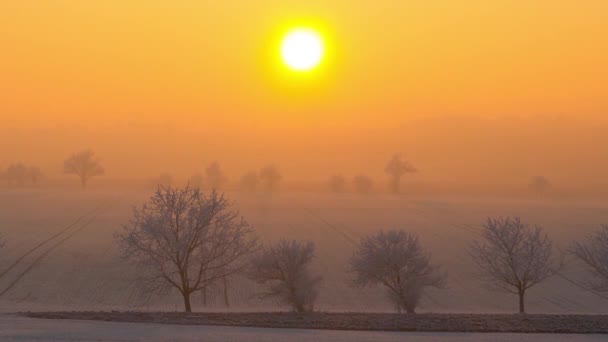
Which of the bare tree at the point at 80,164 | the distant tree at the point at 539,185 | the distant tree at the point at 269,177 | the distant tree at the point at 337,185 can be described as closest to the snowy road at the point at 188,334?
the distant tree at the point at 337,185

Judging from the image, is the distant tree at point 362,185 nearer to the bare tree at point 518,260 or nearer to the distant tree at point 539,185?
the distant tree at point 539,185

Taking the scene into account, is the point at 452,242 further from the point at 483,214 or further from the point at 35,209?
the point at 35,209

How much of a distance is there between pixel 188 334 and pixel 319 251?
38006 mm

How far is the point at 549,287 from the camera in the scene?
158 feet

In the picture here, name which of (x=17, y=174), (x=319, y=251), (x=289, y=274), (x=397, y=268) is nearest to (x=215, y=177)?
(x=17, y=174)

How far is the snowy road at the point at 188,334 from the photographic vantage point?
2222 centimetres

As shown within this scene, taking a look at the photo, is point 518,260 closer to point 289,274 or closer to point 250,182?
point 289,274

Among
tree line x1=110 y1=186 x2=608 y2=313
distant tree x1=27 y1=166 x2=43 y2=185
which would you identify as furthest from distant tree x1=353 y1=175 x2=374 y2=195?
tree line x1=110 y1=186 x2=608 y2=313

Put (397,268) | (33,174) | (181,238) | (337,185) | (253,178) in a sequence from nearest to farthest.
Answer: (181,238) → (397,268) → (337,185) → (253,178) → (33,174)

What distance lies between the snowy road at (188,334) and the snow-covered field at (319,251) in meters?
9.95

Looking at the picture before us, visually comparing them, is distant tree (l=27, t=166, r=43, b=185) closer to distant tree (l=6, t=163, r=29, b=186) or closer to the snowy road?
distant tree (l=6, t=163, r=29, b=186)

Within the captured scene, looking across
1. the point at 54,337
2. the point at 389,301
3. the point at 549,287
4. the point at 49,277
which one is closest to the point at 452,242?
the point at 549,287

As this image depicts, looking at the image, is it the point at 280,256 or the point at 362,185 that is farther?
the point at 362,185

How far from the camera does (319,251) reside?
60.6 metres
